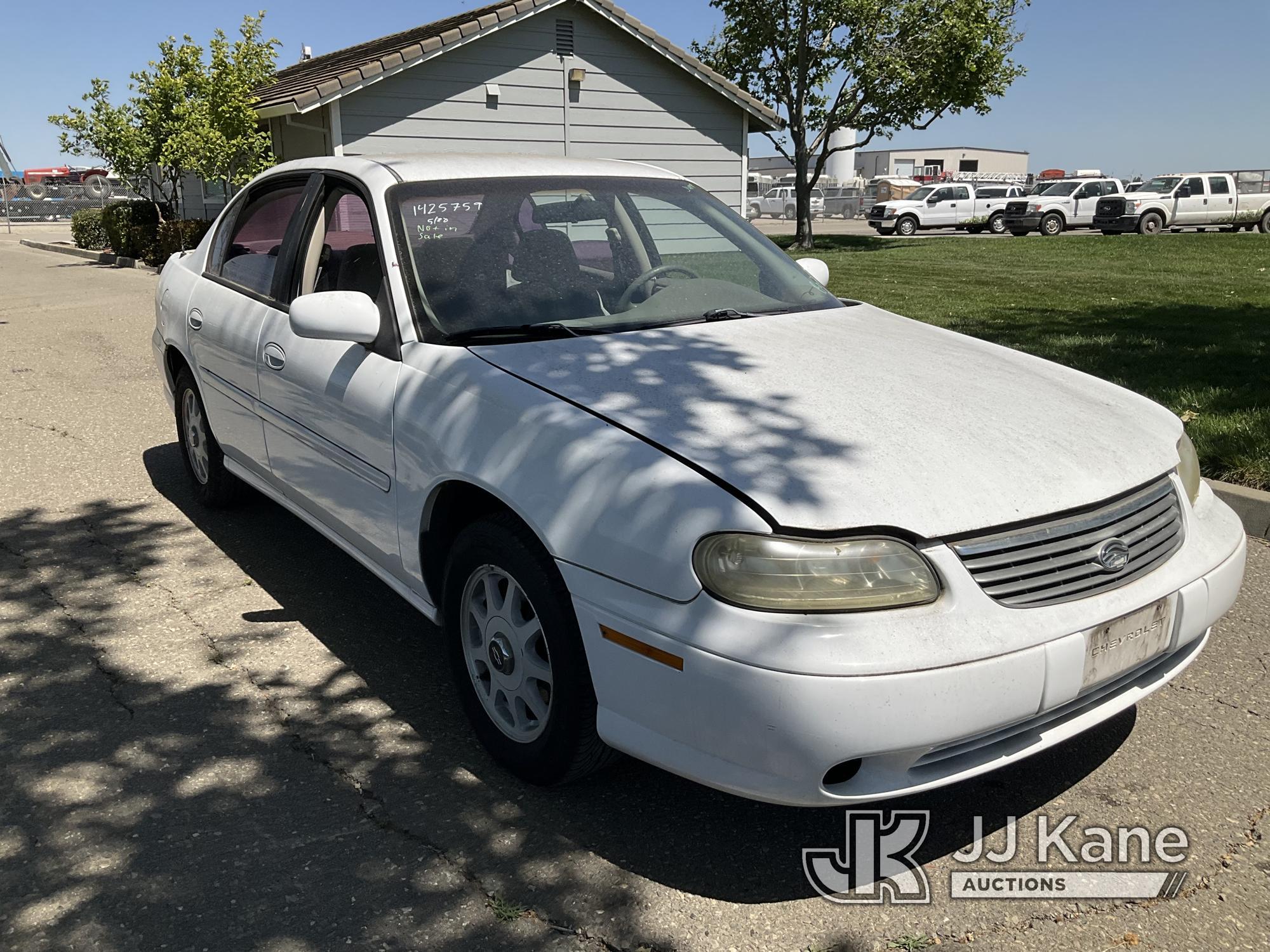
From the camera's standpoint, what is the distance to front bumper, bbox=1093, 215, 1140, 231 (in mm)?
29859

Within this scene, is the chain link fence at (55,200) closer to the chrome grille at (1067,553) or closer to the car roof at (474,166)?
the car roof at (474,166)

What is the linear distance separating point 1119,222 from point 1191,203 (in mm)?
2536

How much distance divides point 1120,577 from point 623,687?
122 cm

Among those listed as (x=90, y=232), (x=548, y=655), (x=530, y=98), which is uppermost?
(x=530, y=98)

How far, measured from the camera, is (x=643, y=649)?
2.47m

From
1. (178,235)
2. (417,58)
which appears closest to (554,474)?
(417,58)

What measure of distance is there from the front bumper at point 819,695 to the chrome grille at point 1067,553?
0.13 feet

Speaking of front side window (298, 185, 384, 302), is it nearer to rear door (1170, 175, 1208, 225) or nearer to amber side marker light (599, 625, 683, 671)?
amber side marker light (599, 625, 683, 671)

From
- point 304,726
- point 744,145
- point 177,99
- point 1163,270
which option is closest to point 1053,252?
point 1163,270

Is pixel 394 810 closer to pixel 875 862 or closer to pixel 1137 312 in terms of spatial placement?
pixel 875 862

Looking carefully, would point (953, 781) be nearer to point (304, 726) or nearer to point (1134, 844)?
point (1134, 844)

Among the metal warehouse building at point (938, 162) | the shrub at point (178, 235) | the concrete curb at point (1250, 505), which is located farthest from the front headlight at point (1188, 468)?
the metal warehouse building at point (938, 162)

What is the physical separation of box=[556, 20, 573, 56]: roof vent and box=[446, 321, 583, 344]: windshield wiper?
15.4 meters

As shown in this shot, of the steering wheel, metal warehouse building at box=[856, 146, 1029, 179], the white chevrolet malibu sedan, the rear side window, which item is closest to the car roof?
the white chevrolet malibu sedan
